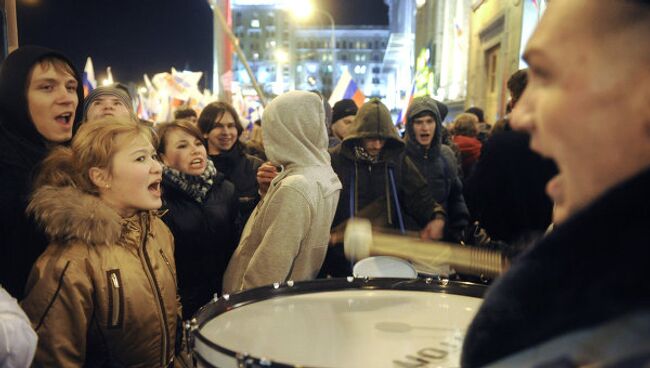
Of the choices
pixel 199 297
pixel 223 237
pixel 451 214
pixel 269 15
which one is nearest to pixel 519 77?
pixel 451 214

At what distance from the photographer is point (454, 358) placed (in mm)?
1209

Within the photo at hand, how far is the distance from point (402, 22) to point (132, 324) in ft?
231

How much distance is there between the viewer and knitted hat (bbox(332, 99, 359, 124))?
6.33 metres

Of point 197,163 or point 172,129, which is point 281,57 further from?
point 197,163

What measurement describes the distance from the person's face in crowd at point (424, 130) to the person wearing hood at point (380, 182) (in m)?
0.56

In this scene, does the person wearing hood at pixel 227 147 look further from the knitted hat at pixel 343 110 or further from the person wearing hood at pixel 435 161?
the knitted hat at pixel 343 110

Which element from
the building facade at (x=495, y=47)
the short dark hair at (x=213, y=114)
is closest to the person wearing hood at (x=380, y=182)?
the short dark hair at (x=213, y=114)

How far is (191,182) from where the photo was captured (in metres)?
3.33

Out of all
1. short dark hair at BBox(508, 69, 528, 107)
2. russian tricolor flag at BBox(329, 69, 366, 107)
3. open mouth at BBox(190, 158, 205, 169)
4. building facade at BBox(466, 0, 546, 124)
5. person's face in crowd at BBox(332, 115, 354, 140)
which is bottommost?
open mouth at BBox(190, 158, 205, 169)

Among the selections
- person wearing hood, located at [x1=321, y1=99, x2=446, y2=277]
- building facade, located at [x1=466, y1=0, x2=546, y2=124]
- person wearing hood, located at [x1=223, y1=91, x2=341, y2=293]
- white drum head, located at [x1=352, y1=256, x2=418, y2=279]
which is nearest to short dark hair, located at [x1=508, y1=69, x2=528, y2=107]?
person wearing hood, located at [x1=321, y1=99, x2=446, y2=277]

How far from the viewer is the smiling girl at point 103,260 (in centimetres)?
189

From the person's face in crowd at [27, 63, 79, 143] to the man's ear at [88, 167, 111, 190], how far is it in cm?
45

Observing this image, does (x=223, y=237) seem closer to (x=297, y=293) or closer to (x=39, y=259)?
(x=39, y=259)

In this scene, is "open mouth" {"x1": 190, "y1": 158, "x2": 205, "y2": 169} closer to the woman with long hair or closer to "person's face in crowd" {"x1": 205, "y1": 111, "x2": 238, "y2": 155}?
the woman with long hair
